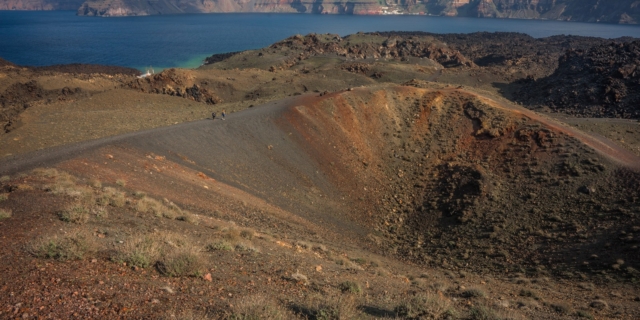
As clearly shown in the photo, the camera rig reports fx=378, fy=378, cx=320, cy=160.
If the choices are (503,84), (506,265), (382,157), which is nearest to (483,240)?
(506,265)

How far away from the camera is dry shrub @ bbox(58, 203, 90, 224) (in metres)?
9.82

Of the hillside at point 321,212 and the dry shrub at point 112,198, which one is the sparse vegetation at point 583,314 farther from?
the dry shrub at point 112,198

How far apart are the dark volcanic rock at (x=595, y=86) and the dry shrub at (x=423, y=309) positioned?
47.0 m

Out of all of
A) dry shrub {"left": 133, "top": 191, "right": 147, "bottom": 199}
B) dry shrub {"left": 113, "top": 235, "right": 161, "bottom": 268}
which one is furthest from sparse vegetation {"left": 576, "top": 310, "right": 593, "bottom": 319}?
dry shrub {"left": 133, "top": 191, "right": 147, "bottom": 199}

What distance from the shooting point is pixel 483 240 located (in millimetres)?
17234

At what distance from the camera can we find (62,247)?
7.52 m

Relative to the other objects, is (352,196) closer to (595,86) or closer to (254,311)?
(254,311)

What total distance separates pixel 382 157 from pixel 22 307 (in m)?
21.5

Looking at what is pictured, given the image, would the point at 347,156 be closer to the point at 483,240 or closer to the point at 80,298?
the point at 483,240

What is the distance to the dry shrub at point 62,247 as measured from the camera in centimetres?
739

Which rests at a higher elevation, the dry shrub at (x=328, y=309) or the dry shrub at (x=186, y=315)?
the dry shrub at (x=186, y=315)

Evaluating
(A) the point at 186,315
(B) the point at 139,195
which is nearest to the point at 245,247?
(A) the point at 186,315

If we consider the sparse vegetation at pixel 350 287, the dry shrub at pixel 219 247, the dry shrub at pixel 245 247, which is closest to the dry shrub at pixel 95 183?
the dry shrub at pixel 219 247

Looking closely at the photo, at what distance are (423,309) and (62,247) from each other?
7337 millimetres
